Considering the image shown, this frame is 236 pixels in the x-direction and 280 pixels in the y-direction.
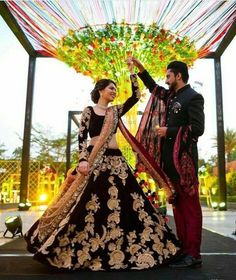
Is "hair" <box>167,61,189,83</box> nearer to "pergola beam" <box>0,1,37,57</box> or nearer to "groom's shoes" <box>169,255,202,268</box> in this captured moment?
"groom's shoes" <box>169,255,202,268</box>

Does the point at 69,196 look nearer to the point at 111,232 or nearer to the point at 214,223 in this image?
the point at 111,232

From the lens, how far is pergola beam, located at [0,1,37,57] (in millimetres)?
5512

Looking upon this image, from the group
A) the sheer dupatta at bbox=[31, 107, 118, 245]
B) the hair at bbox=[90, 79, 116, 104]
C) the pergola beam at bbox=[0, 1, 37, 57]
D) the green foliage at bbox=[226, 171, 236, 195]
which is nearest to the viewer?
the sheer dupatta at bbox=[31, 107, 118, 245]

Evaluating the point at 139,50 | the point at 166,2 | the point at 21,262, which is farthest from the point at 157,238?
the point at 166,2

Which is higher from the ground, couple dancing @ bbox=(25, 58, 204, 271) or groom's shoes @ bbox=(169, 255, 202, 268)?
couple dancing @ bbox=(25, 58, 204, 271)

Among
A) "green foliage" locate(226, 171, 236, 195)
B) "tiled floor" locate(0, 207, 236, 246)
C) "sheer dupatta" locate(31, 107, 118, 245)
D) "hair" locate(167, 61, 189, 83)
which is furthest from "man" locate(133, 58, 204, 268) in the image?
"green foliage" locate(226, 171, 236, 195)

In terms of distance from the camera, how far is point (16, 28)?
624cm

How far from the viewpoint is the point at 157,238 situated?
192 centimetres

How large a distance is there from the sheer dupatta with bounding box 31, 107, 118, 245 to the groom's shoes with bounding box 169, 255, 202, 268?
64 centimetres

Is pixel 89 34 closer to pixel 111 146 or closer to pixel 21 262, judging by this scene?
pixel 111 146

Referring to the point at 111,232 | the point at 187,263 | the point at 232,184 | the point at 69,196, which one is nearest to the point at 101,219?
the point at 111,232

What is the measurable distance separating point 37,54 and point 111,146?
6.42 meters

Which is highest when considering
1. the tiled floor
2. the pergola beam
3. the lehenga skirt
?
the pergola beam

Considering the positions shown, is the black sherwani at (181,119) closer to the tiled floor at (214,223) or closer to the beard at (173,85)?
the beard at (173,85)
